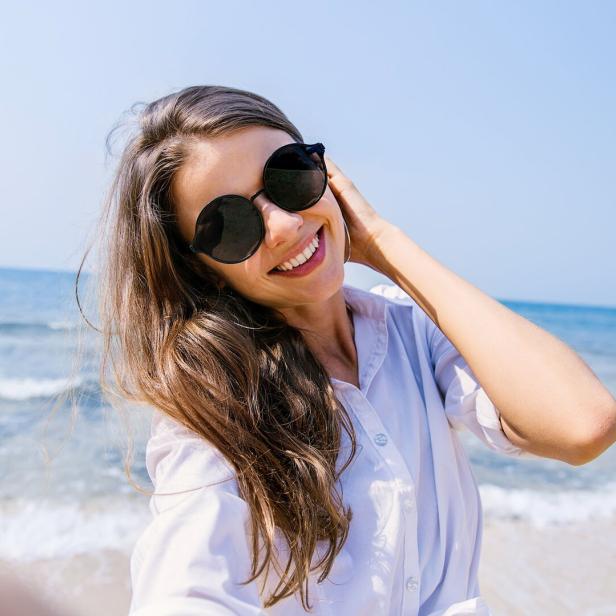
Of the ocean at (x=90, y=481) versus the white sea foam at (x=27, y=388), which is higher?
the ocean at (x=90, y=481)

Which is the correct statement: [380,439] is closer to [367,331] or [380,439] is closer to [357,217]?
[367,331]

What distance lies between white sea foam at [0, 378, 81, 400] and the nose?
11339mm

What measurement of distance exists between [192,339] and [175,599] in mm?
829

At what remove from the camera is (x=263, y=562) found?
1.60 m

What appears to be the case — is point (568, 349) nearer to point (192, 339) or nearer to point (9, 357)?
point (192, 339)

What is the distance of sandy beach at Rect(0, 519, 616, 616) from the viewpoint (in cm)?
505

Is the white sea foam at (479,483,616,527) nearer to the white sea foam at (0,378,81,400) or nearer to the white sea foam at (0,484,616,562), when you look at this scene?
the white sea foam at (0,484,616,562)

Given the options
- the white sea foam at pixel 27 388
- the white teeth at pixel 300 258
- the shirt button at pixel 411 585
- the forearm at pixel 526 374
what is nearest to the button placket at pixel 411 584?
the shirt button at pixel 411 585

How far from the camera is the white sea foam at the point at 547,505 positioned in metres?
7.59

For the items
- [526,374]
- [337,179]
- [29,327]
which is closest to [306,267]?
[337,179]

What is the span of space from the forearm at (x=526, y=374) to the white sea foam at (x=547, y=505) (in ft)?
20.1

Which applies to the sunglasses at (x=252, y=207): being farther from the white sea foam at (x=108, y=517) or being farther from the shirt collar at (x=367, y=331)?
the white sea foam at (x=108, y=517)

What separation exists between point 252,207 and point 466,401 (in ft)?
3.00

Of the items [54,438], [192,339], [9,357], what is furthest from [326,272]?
[9,357]
